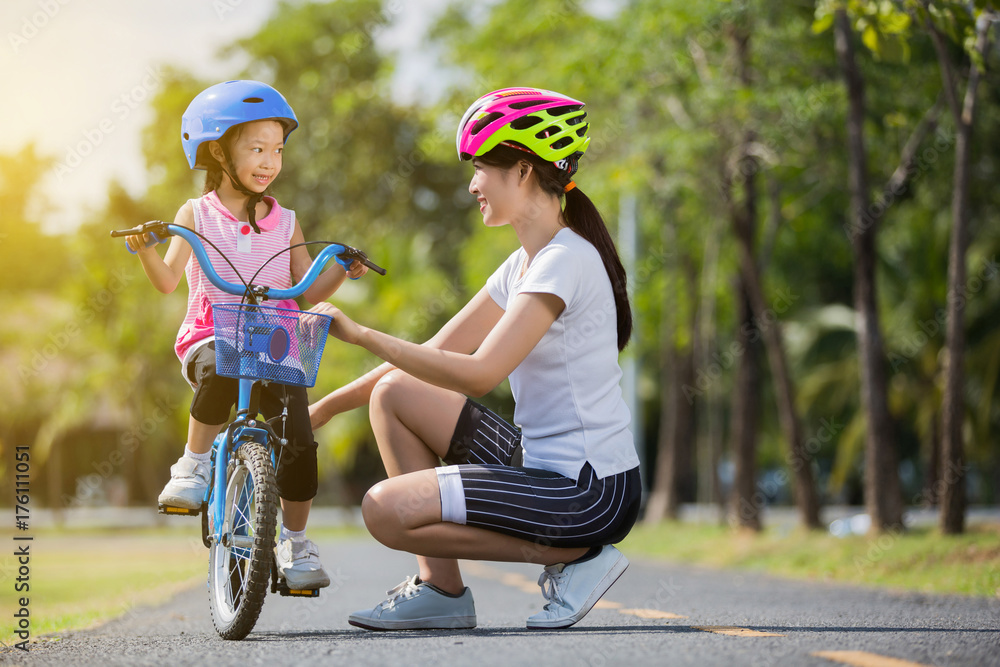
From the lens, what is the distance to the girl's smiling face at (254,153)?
439 centimetres

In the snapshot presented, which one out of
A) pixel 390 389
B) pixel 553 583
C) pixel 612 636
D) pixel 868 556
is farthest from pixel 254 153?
pixel 868 556

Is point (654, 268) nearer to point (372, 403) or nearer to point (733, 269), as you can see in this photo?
point (733, 269)

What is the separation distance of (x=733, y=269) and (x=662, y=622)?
43.3 feet

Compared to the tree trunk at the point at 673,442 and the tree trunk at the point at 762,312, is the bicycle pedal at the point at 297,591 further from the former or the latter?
the tree trunk at the point at 673,442

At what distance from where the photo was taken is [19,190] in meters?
48.5

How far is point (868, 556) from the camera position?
1070 centimetres

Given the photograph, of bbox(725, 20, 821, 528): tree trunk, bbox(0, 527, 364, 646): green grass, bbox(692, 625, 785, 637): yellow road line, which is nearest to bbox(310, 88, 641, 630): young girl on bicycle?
bbox(692, 625, 785, 637): yellow road line

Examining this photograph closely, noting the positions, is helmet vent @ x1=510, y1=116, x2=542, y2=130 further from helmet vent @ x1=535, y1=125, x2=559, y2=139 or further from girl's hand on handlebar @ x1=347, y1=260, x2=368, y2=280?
girl's hand on handlebar @ x1=347, y1=260, x2=368, y2=280

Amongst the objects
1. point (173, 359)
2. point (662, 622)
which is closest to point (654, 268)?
point (662, 622)

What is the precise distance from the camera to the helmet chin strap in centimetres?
441

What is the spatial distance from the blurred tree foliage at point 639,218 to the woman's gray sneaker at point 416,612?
5224 mm

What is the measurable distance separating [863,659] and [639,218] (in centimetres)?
1541

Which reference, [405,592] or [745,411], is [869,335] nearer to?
[745,411]

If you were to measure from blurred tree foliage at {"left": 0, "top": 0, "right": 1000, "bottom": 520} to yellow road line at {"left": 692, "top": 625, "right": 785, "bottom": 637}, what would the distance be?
479cm
